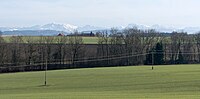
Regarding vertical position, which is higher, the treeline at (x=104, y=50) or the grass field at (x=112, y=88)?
the treeline at (x=104, y=50)

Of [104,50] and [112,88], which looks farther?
[104,50]

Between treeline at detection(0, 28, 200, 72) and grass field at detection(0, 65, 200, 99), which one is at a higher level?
treeline at detection(0, 28, 200, 72)

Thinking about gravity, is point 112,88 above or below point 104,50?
below

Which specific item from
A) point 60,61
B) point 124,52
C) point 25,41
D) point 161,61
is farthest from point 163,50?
point 25,41

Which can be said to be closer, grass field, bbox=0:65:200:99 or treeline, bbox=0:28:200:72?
grass field, bbox=0:65:200:99

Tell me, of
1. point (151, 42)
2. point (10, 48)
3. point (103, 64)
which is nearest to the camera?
point (10, 48)

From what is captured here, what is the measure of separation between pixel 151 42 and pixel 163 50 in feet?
21.9

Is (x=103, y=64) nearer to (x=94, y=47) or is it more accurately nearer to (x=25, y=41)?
(x=94, y=47)

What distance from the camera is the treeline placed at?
89.4 m

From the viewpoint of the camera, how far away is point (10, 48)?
3504 inches

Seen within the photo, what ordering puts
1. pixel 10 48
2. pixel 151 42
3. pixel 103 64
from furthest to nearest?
pixel 151 42, pixel 103 64, pixel 10 48

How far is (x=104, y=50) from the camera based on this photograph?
327 feet

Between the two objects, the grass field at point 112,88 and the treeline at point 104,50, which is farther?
the treeline at point 104,50

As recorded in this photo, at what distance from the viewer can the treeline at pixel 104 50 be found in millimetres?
89438
